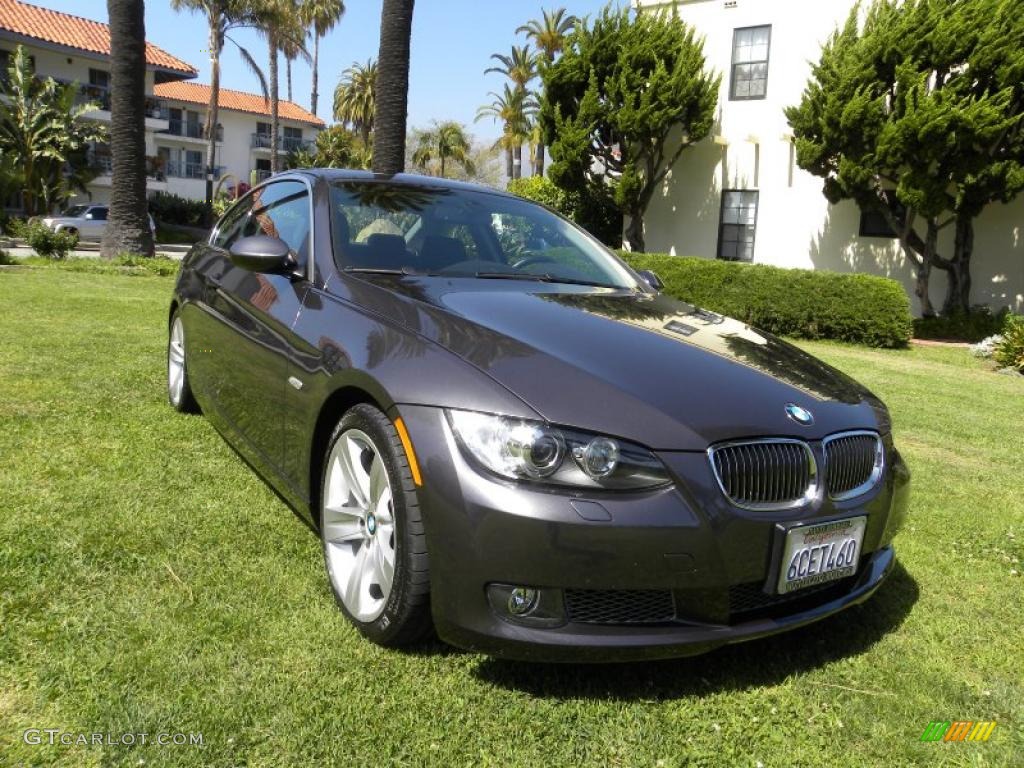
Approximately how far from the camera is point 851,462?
97.2 inches

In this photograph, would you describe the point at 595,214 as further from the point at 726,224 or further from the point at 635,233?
the point at 726,224

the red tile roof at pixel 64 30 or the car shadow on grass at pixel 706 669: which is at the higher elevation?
the red tile roof at pixel 64 30

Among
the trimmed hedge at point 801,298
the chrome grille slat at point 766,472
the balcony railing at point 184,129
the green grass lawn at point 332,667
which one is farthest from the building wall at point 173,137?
the chrome grille slat at point 766,472

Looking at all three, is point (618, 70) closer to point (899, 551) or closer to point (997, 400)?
point (997, 400)

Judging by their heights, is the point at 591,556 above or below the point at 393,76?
below

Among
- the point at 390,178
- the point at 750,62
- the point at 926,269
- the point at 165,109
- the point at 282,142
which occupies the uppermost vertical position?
the point at 165,109

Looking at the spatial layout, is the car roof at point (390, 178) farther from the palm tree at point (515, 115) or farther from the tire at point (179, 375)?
the palm tree at point (515, 115)

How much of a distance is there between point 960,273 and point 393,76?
1059cm

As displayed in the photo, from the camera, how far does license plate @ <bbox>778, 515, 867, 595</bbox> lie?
219cm

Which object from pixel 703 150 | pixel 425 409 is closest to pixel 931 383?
pixel 425 409

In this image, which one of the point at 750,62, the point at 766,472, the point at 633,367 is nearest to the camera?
the point at 766,472

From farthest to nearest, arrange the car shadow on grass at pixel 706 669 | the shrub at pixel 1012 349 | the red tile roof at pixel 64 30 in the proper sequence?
the red tile roof at pixel 64 30 → the shrub at pixel 1012 349 → the car shadow on grass at pixel 706 669

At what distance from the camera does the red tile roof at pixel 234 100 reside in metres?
52.1

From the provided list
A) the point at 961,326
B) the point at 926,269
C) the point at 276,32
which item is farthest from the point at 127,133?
the point at 276,32
